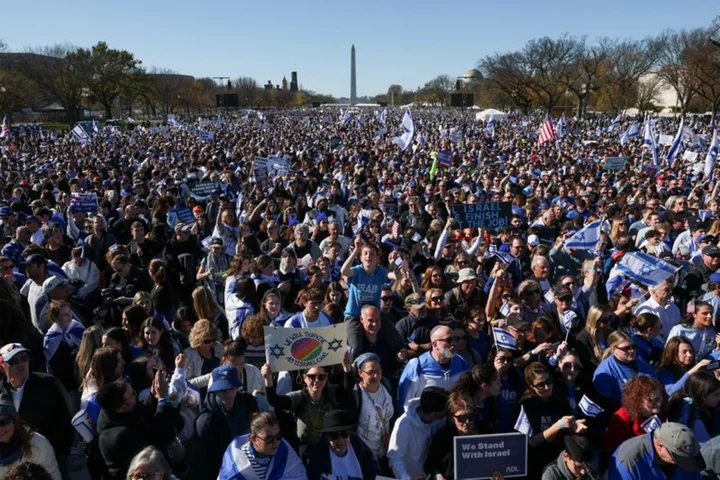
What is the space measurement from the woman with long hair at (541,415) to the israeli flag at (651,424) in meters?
0.45

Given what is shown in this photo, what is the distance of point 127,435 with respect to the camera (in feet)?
11.2

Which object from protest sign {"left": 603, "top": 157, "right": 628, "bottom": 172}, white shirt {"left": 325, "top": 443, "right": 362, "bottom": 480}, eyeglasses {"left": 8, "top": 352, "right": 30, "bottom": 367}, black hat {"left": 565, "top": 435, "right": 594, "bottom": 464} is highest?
protest sign {"left": 603, "top": 157, "right": 628, "bottom": 172}

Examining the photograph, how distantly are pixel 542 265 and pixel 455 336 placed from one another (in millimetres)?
2396

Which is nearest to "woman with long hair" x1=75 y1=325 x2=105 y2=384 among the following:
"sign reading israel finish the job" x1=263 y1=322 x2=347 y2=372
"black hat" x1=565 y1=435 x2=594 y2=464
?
"sign reading israel finish the job" x1=263 y1=322 x2=347 y2=372

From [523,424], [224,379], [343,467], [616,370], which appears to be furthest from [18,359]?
[616,370]

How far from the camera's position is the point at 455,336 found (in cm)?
459

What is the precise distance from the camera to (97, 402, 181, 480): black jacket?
3.38 metres

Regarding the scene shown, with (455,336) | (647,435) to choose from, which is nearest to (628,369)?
(647,435)

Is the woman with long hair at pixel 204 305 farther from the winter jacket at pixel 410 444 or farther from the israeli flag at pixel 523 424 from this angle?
the israeli flag at pixel 523 424

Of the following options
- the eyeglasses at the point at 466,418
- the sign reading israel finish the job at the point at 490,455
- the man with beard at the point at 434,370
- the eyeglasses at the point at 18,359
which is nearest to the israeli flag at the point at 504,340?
the man with beard at the point at 434,370

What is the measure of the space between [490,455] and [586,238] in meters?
5.45

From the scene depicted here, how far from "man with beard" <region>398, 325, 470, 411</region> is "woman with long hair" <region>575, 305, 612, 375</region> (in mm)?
1331

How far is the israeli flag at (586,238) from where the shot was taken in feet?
26.5

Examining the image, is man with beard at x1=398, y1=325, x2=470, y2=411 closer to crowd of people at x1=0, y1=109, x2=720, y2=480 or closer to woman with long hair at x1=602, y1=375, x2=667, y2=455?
crowd of people at x1=0, y1=109, x2=720, y2=480
